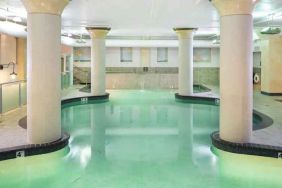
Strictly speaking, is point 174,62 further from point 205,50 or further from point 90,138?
point 90,138

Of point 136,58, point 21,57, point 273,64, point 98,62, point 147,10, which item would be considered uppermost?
point 147,10

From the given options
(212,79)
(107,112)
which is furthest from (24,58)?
(212,79)

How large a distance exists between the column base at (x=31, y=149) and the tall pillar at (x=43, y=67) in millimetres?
172

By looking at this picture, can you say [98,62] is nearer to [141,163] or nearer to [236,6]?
[236,6]

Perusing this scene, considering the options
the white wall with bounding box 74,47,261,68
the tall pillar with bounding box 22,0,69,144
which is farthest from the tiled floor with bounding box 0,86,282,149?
the white wall with bounding box 74,47,261,68

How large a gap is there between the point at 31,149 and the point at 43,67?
1.58 metres

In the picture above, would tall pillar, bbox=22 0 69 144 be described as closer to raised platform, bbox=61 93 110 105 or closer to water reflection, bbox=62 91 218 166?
water reflection, bbox=62 91 218 166

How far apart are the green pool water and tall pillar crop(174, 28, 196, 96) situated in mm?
6087

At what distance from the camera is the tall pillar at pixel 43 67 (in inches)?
246

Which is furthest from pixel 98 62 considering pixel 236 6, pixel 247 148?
pixel 247 148

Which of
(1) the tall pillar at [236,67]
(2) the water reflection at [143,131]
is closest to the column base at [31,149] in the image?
(2) the water reflection at [143,131]

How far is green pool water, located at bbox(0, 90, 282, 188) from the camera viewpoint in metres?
5.02

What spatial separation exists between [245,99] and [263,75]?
35.2ft

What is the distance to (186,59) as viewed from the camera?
1530 centimetres
